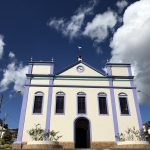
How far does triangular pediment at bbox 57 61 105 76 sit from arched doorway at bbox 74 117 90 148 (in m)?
5.45

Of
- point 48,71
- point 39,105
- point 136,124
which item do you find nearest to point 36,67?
point 48,71

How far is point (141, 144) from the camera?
56.8 ft

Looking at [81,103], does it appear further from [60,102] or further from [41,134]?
[41,134]

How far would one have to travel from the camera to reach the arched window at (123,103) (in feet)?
76.0

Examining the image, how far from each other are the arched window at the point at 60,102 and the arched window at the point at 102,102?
4129 mm

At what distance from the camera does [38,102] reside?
75.9 ft

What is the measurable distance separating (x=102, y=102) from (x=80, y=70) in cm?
469

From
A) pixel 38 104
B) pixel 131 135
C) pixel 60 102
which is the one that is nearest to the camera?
pixel 131 135

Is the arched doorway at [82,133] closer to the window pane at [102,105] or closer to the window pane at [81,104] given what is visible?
the window pane at [81,104]

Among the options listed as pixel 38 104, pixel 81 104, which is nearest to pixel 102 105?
pixel 81 104

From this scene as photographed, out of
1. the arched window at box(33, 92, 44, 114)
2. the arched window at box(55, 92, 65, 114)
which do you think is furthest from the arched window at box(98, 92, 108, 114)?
the arched window at box(33, 92, 44, 114)

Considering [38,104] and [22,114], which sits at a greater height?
[38,104]

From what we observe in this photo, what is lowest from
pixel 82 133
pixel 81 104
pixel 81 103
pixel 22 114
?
pixel 82 133

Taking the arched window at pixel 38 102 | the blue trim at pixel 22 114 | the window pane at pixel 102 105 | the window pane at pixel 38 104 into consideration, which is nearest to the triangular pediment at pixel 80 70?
the window pane at pixel 102 105
